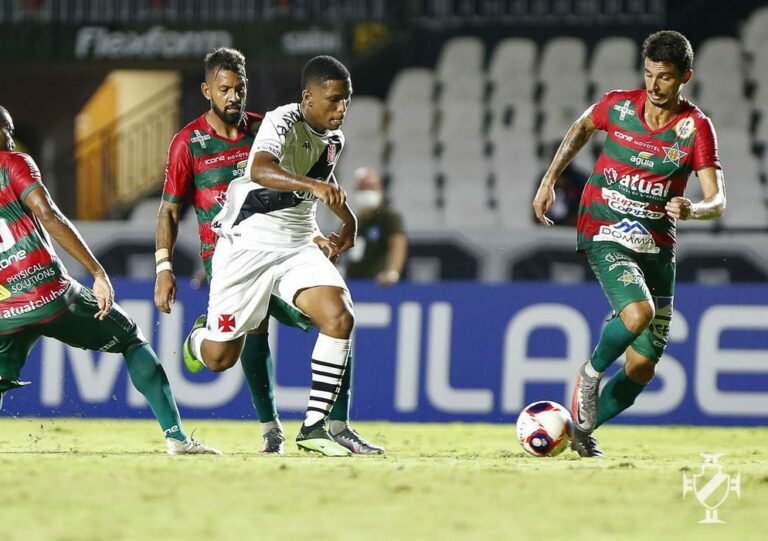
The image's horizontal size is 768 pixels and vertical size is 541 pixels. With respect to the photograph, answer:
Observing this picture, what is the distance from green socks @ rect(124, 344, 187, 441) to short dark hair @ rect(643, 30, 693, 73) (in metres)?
3.00

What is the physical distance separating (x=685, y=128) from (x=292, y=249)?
2.14 m

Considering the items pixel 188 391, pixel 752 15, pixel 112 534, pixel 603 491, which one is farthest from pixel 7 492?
pixel 752 15

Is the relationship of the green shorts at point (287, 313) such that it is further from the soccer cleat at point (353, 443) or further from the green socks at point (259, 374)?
the soccer cleat at point (353, 443)

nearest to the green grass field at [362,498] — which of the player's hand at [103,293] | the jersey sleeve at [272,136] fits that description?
the player's hand at [103,293]

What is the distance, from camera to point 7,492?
505 centimetres

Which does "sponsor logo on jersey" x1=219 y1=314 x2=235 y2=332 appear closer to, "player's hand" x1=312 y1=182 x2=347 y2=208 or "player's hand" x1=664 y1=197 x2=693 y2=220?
"player's hand" x1=312 y1=182 x2=347 y2=208

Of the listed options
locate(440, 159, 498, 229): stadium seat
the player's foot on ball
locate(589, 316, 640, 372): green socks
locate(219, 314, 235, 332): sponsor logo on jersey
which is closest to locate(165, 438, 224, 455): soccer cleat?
locate(219, 314, 235, 332): sponsor logo on jersey

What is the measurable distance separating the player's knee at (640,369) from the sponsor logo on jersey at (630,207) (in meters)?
0.83

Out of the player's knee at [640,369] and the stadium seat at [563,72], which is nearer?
the player's knee at [640,369]

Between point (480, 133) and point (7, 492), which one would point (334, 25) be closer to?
point (480, 133)

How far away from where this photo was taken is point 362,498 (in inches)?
196

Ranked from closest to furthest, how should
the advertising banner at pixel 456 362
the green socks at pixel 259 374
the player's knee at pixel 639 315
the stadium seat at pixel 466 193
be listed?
the player's knee at pixel 639 315
the green socks at pixel 259 374
the advertising banner at pixel 456 362
the stadium seat at pixel 466 193

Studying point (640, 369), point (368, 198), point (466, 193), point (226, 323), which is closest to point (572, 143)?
point (640, 369)

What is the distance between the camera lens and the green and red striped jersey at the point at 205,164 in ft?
22.9
